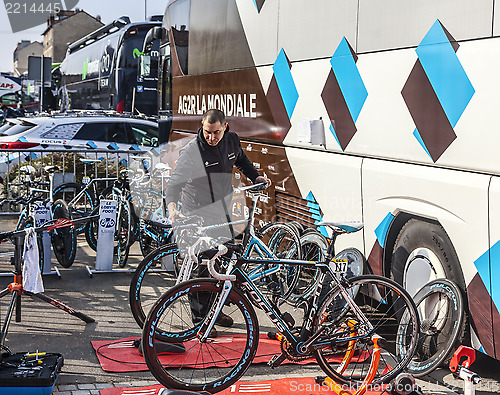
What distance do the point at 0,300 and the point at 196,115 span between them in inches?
176

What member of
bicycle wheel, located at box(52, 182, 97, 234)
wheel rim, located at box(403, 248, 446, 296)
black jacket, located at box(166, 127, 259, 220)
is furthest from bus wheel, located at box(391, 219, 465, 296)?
bicycle wheel, located at box(52, 182, 97, 234)

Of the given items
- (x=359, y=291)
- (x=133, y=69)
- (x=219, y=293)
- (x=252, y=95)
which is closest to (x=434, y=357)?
(x=359, y=291)

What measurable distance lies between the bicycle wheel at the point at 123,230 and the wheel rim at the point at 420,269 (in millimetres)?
4089

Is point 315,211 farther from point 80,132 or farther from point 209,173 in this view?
point 80,132

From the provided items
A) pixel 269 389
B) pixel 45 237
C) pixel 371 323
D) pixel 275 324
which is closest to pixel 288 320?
pixel 275 324

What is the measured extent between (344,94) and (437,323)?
7.29ft

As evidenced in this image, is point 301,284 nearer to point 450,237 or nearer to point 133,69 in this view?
point 450,237

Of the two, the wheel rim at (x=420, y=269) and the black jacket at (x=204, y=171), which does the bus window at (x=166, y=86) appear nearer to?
the black jacket at (x=204, y=171)

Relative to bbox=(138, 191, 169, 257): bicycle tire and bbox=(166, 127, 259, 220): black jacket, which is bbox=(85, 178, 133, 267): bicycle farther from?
bbox=(166, 127, 259, 220): black jacket

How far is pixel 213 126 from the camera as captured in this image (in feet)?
20.0

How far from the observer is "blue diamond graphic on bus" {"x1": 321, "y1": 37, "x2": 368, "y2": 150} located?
6.34 metres

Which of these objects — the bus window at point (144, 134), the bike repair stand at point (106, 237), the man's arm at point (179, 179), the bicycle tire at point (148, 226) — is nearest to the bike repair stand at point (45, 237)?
the bike repair stand at point (106, 237)

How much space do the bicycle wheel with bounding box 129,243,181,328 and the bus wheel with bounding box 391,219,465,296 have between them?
193 centimetres

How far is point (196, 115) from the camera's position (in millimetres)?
10578
